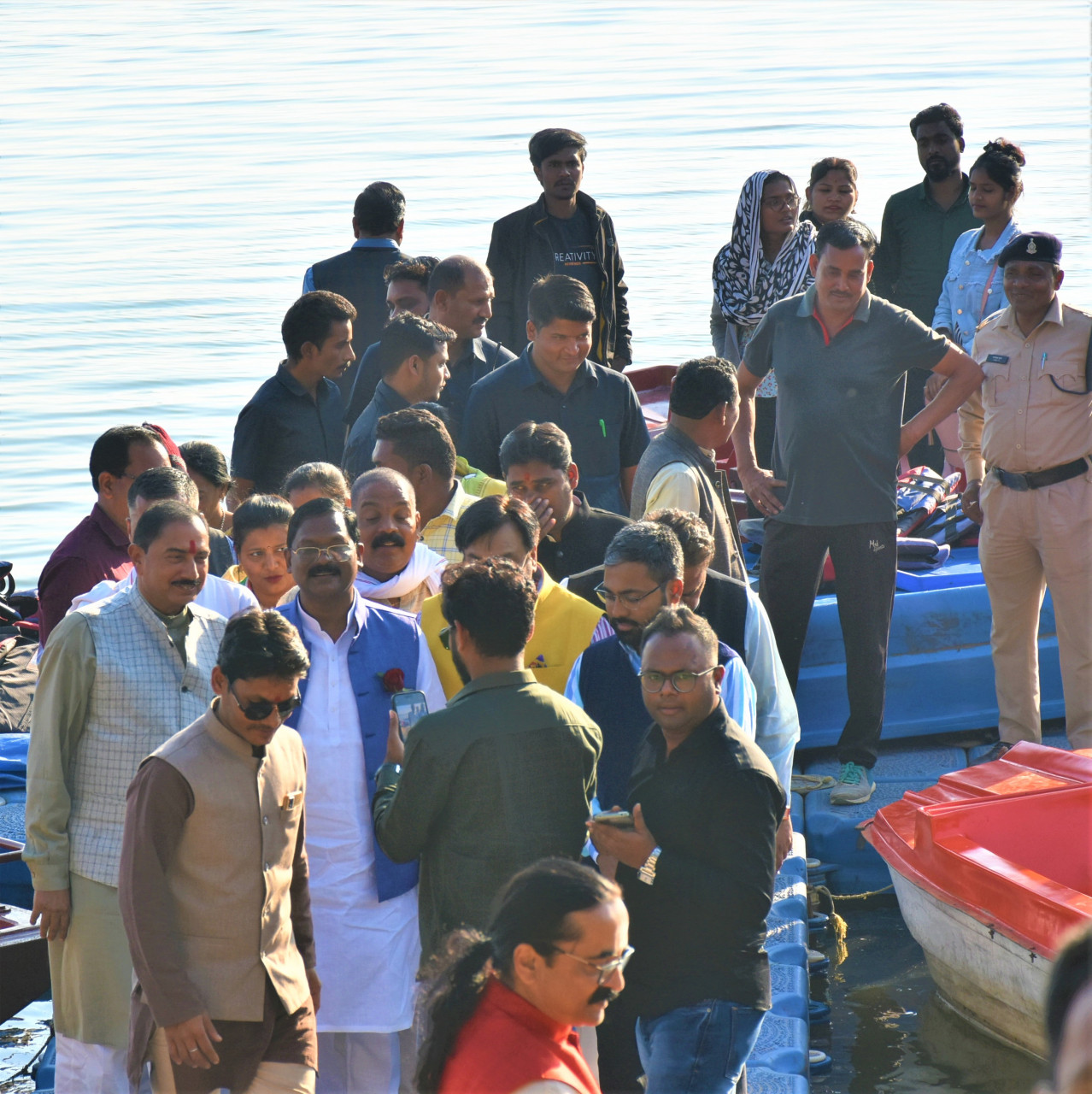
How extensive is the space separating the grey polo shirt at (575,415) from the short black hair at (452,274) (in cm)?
72

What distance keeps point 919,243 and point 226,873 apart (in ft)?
19.8

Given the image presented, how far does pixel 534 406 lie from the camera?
18.9ft

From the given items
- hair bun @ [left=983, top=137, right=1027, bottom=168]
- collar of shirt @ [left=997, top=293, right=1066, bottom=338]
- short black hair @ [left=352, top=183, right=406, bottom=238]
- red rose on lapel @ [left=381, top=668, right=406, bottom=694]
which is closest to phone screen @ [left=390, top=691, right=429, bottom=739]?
red rose on lapel @ [left=381, top=668, right=406, bottom=694]

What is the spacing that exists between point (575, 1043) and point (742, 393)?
153 inches

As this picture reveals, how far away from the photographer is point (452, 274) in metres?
6.45

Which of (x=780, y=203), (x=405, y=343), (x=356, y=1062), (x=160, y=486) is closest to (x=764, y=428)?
(x=780, y=203)

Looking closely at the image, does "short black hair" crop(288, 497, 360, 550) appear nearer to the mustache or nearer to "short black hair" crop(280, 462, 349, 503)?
the mustache

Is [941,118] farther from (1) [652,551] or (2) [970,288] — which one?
Result: (1) [652,551]

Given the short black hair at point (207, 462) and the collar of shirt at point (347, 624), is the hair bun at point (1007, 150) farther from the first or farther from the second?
the collar of shirt at point (347, 624)

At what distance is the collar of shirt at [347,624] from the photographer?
3.95 metres

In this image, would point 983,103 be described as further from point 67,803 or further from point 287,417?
point 67,803

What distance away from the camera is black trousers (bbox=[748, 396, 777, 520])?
26.0 ft

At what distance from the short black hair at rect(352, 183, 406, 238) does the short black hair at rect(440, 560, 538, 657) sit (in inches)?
173

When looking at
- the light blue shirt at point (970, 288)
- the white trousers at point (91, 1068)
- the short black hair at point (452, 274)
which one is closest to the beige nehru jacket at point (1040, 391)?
the light blue shirt at point (970, 288)
